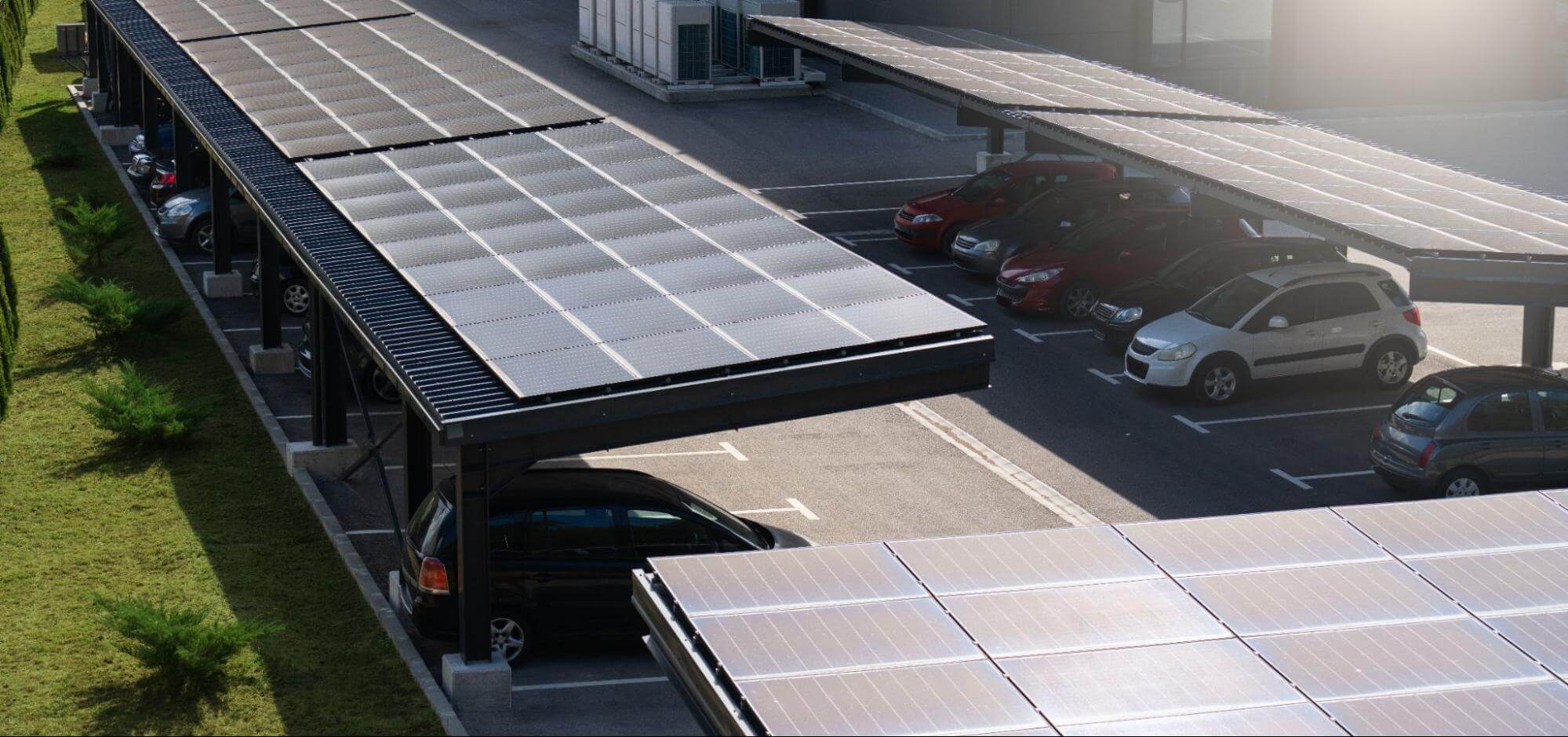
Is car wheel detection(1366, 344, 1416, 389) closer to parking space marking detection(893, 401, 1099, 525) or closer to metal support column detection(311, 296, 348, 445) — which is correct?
parking space marking detection(893, 401, 1099, 525)

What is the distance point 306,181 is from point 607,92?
25127 millimetres

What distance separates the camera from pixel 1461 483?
2139 centimetres

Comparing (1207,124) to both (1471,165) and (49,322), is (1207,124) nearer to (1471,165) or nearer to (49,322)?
(1471,165)

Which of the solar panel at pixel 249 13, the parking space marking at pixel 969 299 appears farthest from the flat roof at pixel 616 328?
the solar panel at pixel 249 13

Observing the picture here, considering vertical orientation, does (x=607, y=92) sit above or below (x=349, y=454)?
above

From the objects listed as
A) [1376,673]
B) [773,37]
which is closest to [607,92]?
[773,37]

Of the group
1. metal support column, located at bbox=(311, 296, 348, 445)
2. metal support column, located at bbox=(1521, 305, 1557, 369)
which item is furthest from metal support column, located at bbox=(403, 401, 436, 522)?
metal support column, located at bbox=(1521, 305, 1557, 369)

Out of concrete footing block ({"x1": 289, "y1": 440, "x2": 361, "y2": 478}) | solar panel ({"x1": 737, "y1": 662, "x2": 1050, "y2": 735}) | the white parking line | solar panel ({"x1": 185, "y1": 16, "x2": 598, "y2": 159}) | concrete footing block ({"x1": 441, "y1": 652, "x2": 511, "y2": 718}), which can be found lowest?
concrete footing block ({"x1": 441, "y1": 652, "x2": 511, "y2": 718})

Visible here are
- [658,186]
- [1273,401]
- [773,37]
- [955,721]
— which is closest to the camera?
[955,721]

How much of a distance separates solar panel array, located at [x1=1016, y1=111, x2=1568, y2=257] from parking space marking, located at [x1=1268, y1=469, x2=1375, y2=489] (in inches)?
122

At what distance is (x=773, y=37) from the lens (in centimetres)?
4038

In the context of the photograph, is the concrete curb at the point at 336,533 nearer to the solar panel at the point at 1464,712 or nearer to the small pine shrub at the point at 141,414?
the small pine shrub at the point at 141,414

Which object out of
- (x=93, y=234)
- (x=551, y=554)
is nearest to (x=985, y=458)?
(x=551, y=554)

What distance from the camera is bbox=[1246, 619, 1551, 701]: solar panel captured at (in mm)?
11469
